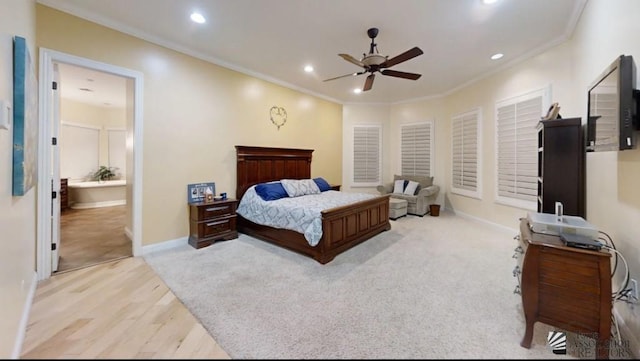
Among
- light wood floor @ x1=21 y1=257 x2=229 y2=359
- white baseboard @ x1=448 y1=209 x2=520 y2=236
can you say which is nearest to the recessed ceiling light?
light wood floor @ x1=21 y1=257 x2=229 y2=359

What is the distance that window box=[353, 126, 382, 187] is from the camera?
707cm

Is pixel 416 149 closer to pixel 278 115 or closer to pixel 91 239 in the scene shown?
pixel 278 115

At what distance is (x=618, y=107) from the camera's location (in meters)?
1.70

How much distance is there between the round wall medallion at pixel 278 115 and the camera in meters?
5.13

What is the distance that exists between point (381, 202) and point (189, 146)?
3238 millimetres

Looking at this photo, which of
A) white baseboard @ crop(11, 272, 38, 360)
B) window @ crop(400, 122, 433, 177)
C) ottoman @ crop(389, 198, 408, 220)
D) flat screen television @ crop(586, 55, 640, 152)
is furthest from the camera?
window @ crop(400, 122, 433, 177)

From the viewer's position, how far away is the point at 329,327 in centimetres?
187

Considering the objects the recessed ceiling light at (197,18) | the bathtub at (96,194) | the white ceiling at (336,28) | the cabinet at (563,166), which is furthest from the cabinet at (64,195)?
the cabinet at (563,166)

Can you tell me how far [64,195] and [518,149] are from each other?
987 centimetres

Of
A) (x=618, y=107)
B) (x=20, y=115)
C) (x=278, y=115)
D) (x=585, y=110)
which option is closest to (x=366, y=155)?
(x=278, y=115)

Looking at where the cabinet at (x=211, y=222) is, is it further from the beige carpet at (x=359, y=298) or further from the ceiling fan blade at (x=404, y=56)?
the ceiling fan blade at (x=404, y=56)

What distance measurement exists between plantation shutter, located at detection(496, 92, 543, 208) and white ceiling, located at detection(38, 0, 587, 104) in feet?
2.56

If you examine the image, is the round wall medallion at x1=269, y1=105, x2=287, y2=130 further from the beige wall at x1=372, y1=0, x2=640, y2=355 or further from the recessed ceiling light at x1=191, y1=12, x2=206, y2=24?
the beige wall at x1=372, y1=0, x2=640, y2=355

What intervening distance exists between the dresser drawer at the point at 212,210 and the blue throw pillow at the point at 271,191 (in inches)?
18.4
